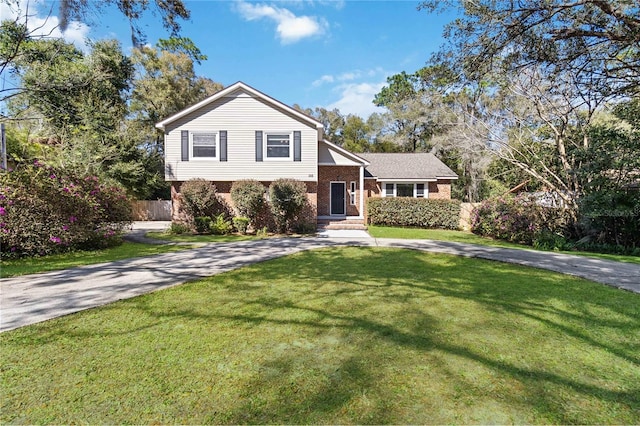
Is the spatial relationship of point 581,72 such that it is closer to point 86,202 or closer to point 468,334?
point 468,334

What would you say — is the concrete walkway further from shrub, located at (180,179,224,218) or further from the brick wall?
the brick wall

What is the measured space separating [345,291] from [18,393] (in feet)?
13.3

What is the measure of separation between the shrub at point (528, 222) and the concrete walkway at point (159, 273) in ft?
11.1

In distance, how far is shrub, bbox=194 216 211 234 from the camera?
46.4 feet

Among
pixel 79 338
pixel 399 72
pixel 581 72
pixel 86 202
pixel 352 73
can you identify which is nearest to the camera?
pixel 79 338

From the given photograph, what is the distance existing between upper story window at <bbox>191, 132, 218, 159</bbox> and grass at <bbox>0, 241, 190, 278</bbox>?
582 cm

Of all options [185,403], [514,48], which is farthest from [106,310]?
[514,48]

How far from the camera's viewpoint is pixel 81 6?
6.77 metres

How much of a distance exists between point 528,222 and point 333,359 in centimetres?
1271

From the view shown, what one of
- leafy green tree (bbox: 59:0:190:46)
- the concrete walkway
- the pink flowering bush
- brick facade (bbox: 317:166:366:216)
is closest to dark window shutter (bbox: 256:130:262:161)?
brick facade (bbox: 317:166:366:216)

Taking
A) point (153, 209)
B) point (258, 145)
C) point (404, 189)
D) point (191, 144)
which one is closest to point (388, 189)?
point (404, 189)

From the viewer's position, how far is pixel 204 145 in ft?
49.6

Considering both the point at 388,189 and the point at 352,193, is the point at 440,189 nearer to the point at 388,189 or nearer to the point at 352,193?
the point at 388,189

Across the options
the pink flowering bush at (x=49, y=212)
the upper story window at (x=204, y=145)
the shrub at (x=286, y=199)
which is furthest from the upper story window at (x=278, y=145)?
the pink flowering bush at (x=49, y=212)
